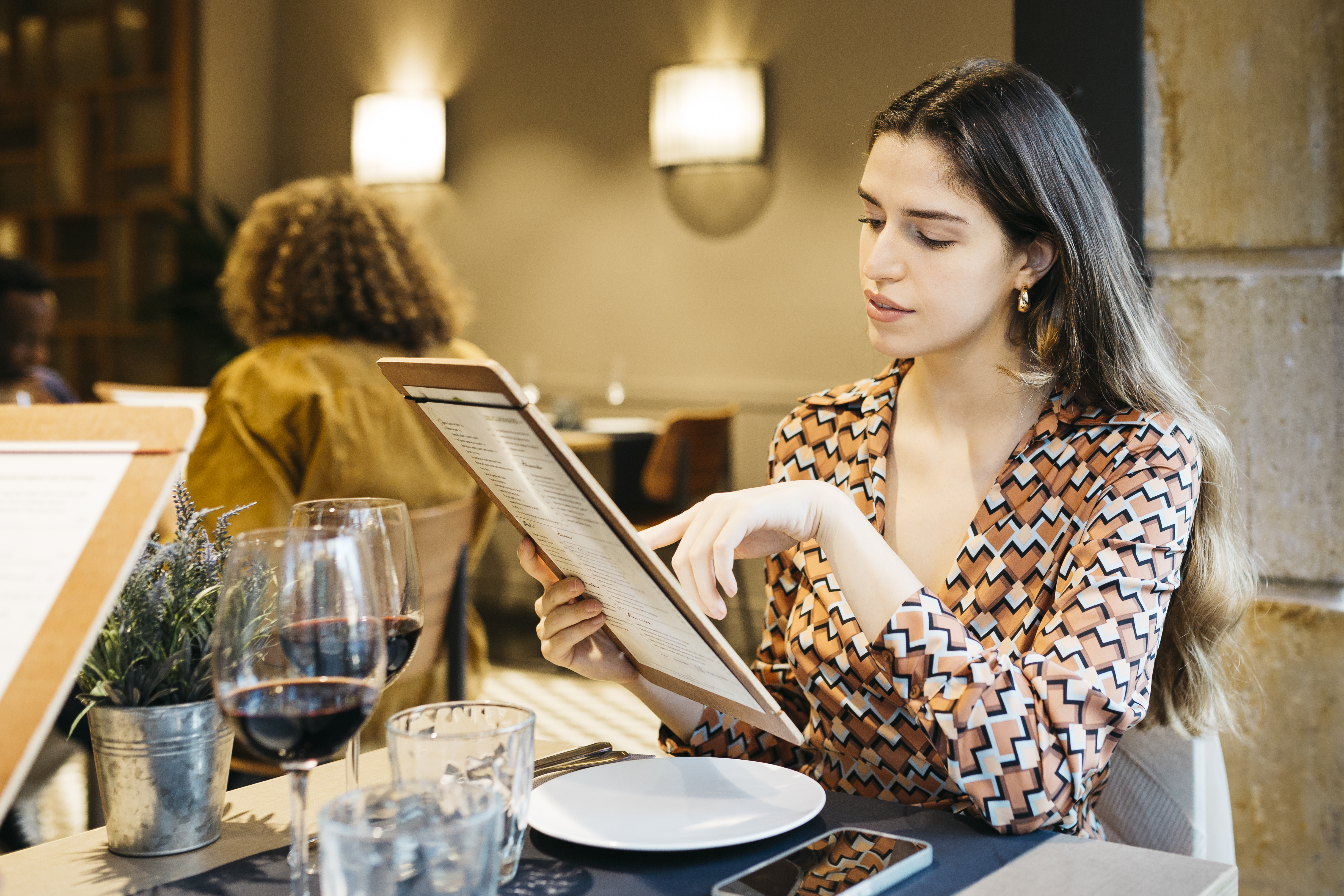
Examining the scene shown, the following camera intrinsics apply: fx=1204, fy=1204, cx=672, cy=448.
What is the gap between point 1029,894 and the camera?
0.78 metres

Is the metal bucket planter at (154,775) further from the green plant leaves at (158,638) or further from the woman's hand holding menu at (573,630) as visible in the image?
the woman's hand holding menu at (573,630)

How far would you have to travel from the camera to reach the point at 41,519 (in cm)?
66

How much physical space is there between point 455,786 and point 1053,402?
90 centimetres

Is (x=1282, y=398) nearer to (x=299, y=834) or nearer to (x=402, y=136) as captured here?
(x=299, y=834)

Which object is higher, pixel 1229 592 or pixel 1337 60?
pixel 1337 60

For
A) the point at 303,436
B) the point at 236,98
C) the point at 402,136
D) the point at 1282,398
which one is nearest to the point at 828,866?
the point at 1282,398

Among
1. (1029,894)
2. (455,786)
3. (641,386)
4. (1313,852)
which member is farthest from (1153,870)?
(641,386)

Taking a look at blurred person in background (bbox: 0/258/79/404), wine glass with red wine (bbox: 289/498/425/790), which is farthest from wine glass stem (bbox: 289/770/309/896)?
blurred person in background (bbox: 0/258/79/404)

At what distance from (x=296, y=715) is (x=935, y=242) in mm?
848

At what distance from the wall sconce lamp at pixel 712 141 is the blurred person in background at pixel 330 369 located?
7.92 feet

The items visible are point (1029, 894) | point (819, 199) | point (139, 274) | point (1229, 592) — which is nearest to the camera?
point (1029, 894)

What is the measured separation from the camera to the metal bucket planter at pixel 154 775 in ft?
2.85

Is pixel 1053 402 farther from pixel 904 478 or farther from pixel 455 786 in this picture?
pixel 455 786

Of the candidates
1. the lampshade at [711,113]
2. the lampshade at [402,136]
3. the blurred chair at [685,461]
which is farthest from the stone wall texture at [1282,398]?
the lampshade at [402,136]
